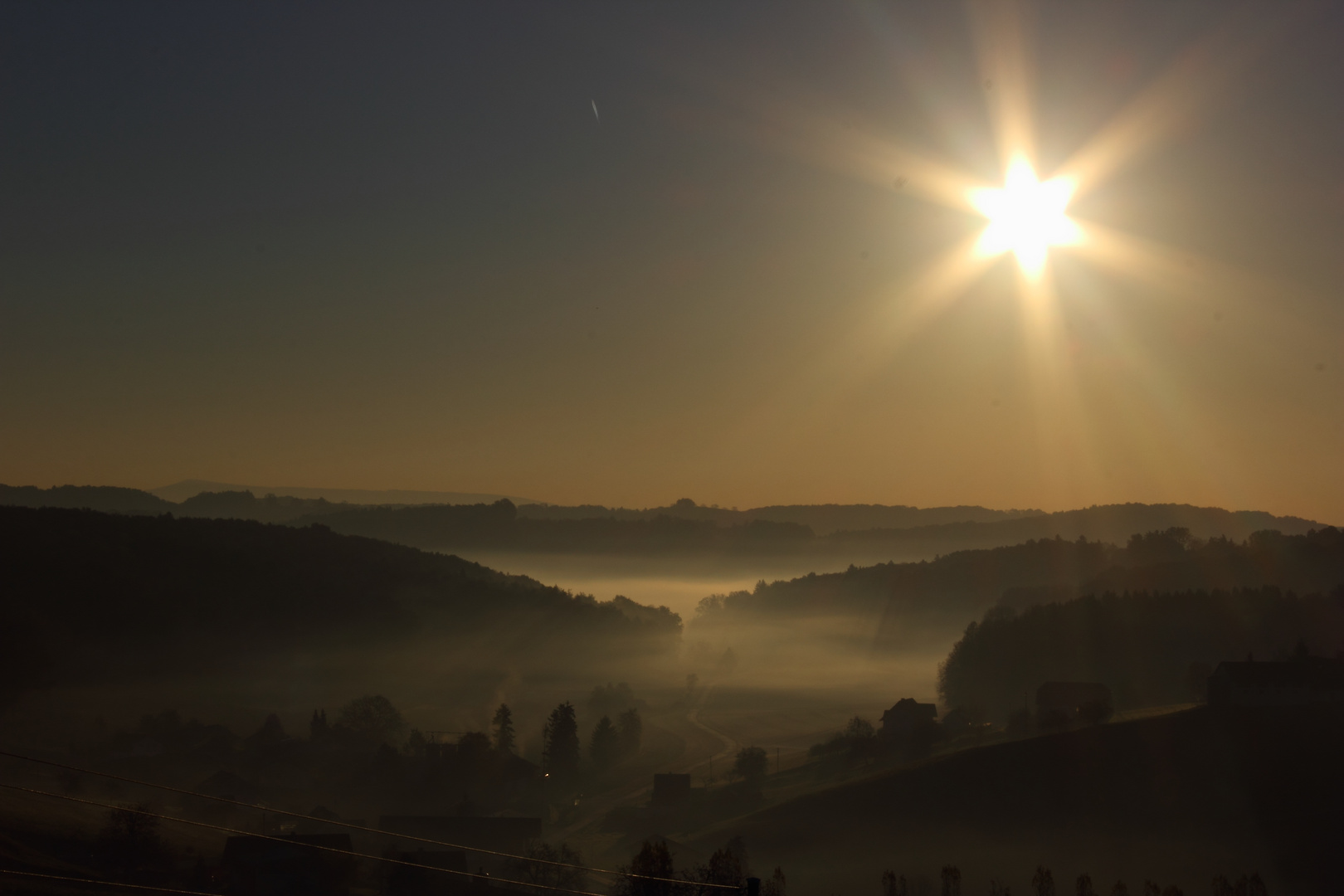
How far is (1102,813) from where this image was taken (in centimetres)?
5262

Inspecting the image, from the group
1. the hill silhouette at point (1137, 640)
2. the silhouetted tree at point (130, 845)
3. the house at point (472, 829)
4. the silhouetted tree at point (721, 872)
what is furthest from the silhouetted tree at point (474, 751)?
the hill silhouette at point (1137, 640)

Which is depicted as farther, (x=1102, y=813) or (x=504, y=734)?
(x=504, y=734)

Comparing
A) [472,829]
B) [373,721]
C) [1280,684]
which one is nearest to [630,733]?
[373,721]

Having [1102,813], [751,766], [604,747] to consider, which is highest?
[1102,813]

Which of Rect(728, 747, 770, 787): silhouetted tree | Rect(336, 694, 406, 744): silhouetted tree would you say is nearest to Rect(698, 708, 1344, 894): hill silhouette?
Rect(728, 747, 770, 787): silhouetted tree

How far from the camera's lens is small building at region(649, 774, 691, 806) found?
221ft

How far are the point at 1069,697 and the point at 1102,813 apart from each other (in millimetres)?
27525

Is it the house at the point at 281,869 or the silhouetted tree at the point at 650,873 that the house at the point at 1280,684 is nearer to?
the silhouetted tree at the point at 650,873

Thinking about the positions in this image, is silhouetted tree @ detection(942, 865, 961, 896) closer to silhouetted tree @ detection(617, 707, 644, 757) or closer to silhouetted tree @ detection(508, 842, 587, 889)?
silhouetted tree @ detection(508, 842, 587, 889)

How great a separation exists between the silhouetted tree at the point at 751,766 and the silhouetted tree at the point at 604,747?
52.7 ft

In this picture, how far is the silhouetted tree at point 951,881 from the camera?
43875mm

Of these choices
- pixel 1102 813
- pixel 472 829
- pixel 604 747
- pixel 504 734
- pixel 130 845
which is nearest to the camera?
pixel 130 845

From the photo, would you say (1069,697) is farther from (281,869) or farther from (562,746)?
(281,869)

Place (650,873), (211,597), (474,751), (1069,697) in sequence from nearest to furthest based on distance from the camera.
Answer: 1. (650,873)
2. (474,751)
3. (1069,697)
4. (211,597)
